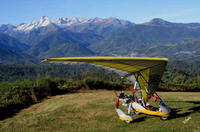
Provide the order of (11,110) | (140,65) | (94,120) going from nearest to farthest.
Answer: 1. (140,65)
2. (94,120)
3. (11,110)

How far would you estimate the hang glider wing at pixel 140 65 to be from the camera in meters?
8.06

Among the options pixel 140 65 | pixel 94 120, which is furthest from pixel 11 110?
pixel 140 65

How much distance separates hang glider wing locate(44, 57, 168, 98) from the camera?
8062 mm

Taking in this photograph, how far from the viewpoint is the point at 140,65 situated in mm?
9312

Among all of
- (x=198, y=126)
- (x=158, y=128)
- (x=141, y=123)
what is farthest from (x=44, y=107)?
(x=198, y=126)

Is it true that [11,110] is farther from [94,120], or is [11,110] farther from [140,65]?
[140,65]

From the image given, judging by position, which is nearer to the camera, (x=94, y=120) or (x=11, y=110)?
(x=94, y=120)

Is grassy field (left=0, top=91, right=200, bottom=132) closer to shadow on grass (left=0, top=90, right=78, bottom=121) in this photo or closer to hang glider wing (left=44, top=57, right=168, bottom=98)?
shadow on grass (left=0, top=90, right=78, bottom=121)

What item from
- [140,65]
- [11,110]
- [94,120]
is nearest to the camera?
[140,65]

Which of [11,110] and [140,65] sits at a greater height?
[140,65]

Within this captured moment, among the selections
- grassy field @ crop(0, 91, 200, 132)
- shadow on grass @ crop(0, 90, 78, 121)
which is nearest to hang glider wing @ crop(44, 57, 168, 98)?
grassy field @ crop(0, 91, 200, 132)

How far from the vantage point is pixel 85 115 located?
37.7 feet

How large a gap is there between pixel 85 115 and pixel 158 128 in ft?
15.3

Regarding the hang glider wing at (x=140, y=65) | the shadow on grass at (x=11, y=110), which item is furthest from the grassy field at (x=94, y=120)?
the hang glider wing at (x=140, y=65)
